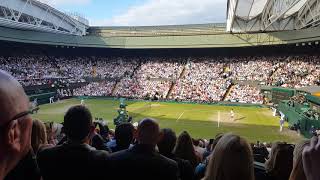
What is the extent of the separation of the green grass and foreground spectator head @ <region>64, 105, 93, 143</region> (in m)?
22.9

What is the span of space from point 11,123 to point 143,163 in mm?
2890

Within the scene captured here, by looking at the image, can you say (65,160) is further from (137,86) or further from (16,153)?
(137,86)

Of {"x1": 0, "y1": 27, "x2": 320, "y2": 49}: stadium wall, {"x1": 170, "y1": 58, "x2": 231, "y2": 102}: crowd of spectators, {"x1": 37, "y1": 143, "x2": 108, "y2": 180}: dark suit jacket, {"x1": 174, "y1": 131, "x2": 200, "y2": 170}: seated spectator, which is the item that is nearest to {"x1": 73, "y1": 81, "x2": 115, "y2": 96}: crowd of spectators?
{"x1": 0, "y1": 27, "x2": 320, "y2": 49}: stadium wall

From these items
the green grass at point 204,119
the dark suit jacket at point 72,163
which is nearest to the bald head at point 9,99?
the dark suit jacket at point 72,163

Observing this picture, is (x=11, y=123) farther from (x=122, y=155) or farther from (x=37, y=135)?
(x=37, y=135)

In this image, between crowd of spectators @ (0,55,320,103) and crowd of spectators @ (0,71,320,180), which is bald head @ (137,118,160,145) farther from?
crowd of spectators @ (0,55,320,103)

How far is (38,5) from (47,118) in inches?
972

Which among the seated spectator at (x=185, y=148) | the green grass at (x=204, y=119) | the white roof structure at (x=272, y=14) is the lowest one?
the green grass at (x=204, y=119)

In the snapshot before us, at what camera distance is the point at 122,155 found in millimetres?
4770

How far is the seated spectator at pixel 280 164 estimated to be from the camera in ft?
16.5

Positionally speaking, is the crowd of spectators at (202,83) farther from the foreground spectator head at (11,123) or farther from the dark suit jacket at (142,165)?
the foreground spectator head at (11,123)

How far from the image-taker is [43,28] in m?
57.6

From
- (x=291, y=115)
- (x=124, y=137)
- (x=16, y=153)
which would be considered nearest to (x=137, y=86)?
(x=291, y=115)

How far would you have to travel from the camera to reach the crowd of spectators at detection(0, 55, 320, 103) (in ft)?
182
